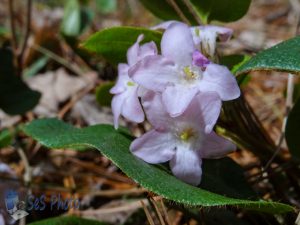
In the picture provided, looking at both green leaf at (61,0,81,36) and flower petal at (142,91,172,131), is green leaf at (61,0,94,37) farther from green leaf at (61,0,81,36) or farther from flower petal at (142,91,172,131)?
flower petal at (142,91,172,131)

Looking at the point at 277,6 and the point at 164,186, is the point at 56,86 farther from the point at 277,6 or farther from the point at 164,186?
the point at 277,6

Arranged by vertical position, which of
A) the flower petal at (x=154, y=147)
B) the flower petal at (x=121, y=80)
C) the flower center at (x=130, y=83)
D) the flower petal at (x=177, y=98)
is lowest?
the flower petal at (x=154, y=147)

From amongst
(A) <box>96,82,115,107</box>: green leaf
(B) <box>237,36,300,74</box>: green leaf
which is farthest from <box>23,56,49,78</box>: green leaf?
(B) <box>237,36,300,74</box>: green leaf

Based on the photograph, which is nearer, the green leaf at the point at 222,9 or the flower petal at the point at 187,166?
the flower petal at the point at 187,166

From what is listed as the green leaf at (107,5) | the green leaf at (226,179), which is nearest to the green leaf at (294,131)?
the green leaf at (226,179)

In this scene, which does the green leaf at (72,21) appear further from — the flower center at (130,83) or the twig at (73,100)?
the flower center at (130,83)

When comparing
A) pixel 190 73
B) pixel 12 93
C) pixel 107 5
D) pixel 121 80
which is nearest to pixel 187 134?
pixel 190 73
